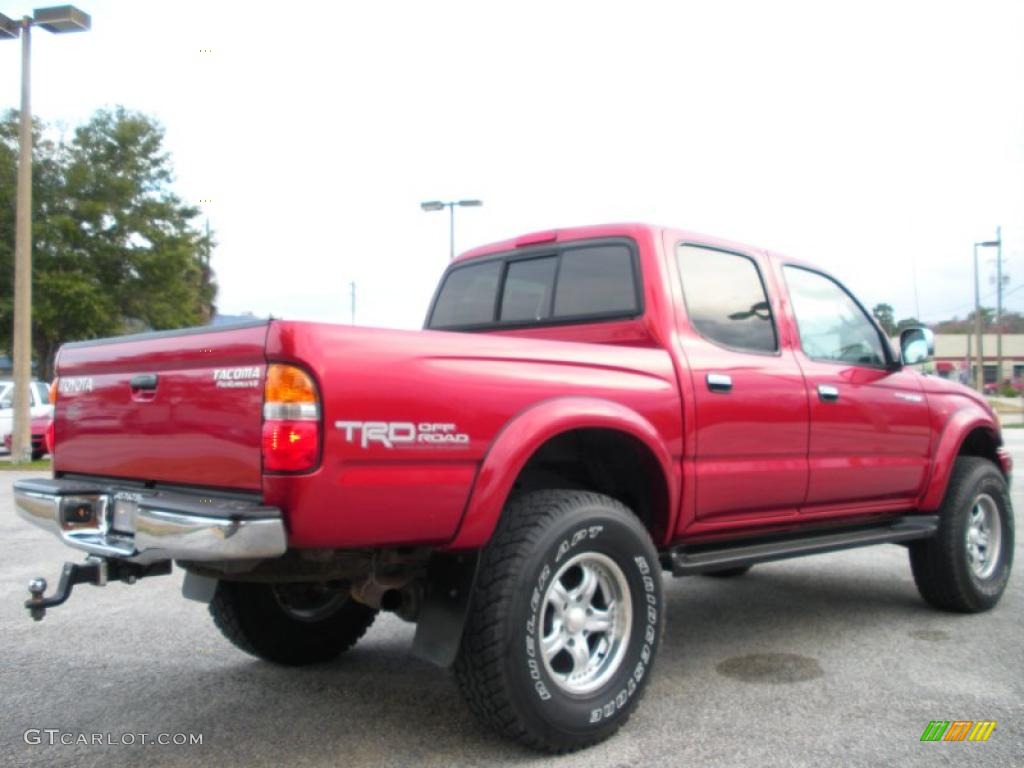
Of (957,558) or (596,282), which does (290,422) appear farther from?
(957,558)

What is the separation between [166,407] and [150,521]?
1.41 feet

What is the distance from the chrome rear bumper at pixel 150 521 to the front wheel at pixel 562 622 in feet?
2.58

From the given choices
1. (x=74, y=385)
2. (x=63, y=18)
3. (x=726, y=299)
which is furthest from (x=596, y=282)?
(x=63, y=18)

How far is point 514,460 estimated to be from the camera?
10.8 ft

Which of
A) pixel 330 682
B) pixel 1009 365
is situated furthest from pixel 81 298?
pixel 1009 365

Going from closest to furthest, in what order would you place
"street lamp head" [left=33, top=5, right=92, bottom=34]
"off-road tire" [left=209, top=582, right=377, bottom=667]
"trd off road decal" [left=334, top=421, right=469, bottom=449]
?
1. "trd off road decal" [left=334, top=421, right=469, bottom=449]
2. "off-road tire" [left=209, top=582, right=377, bottom=667]
3. "street lamp head" [left=33, top=5, right=92, bottom=34]

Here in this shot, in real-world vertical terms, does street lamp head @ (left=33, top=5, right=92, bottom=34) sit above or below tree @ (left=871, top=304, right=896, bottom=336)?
above

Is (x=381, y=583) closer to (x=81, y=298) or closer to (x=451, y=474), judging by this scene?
(x=451, y=474)

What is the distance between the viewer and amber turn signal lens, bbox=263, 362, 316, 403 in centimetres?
287

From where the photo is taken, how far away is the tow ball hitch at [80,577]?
3.24m

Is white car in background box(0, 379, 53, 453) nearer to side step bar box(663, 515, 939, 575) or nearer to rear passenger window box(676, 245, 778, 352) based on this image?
rear passenger window box(676, 245, 778, 352)

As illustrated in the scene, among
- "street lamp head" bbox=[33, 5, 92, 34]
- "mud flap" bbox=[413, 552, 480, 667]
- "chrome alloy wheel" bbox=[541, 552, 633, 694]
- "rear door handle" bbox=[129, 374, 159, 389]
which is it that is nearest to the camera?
"mud flap" bbox=[413, 552, 480, 667]

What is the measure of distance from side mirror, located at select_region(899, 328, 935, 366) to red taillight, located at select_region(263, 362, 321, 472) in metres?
3.77
